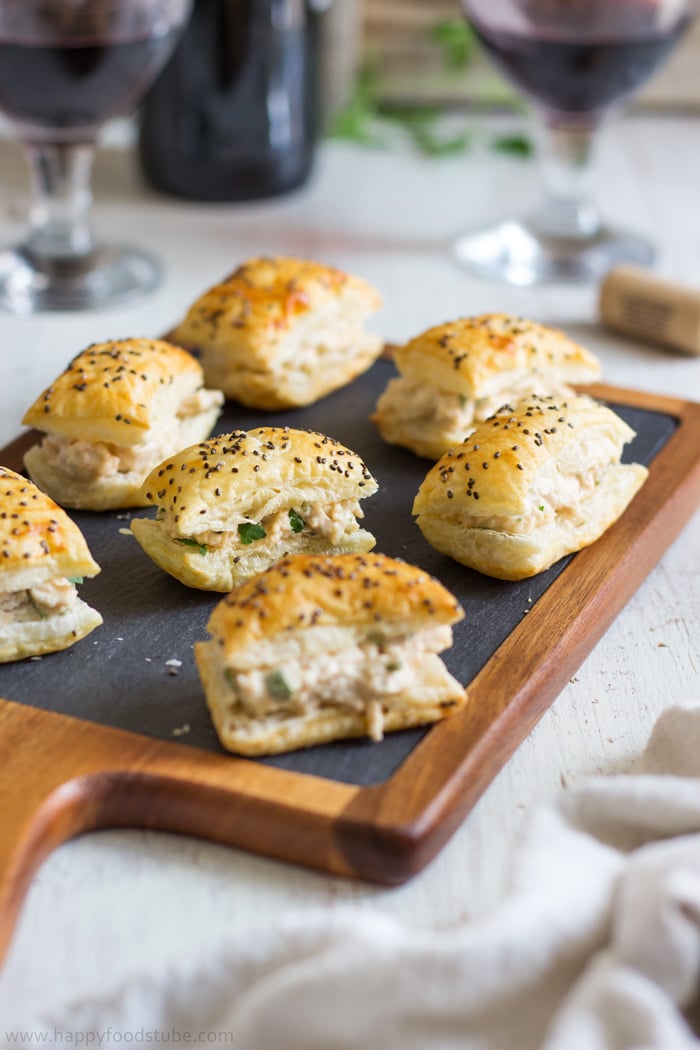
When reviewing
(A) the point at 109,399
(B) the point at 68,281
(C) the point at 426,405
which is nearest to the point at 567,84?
(C) the point at 426,405

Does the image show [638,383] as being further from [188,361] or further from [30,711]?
[30,711]

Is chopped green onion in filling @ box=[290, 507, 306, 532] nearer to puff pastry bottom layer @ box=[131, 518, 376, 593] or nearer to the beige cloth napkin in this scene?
puff pastry bottom layer @ box=[131, 518, 376, 593]

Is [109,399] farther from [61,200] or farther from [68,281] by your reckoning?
[61,200]

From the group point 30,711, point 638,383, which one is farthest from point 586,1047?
point 638,383

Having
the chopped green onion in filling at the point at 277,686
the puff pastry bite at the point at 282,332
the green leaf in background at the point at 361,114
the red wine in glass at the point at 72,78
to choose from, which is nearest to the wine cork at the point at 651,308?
the puff pastry bite at the point at 282,332

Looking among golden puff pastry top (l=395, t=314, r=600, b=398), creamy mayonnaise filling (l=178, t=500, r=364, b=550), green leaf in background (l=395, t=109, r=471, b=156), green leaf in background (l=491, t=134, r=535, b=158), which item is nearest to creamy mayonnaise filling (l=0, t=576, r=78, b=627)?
creamy mayonnaise filling (l=178, t=500, r=364, b=550)

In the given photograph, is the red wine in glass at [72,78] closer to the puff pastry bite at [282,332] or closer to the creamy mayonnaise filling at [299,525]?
the puff pastry bite at [282,332]
